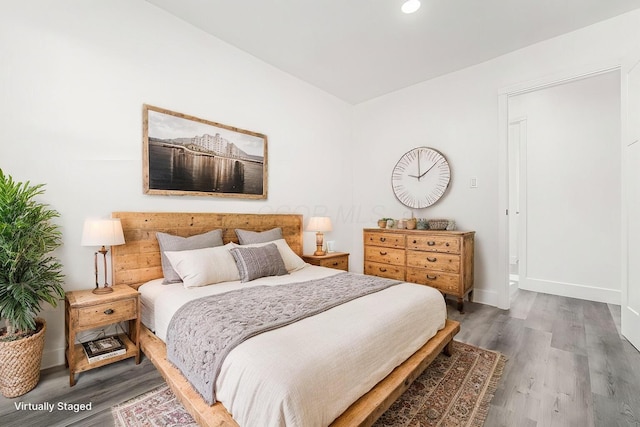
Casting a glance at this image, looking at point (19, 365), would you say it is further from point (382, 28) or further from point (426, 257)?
point (382, 28)

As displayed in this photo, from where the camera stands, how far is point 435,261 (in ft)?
10.8

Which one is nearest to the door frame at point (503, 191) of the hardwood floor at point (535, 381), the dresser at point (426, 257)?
the dresser at point (426, 257)

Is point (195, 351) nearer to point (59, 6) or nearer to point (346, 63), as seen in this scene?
point (59, 6)

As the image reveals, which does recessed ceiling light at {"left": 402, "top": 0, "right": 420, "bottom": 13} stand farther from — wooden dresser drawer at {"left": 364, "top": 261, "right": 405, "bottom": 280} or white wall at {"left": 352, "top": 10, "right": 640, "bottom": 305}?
wooden dresser drawer at {"left": 364, "top": 261, "right": 405, "bottom": 280}

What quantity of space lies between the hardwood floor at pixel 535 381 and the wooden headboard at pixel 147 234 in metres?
0.69

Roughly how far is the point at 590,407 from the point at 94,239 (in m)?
3.29

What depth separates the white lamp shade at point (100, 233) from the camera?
2016 millimetres

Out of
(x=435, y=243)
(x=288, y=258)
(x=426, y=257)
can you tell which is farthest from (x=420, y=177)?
(x=288, y=258)

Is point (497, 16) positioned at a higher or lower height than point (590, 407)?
higher

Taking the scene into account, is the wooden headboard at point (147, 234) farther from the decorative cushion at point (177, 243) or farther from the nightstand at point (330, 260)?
the nightstand at point (330, 260)

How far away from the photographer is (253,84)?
338cm

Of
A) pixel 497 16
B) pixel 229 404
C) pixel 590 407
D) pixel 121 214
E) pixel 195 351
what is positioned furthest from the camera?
pixel 497 16

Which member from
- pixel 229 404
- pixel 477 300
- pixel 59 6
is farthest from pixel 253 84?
pixel 477 300

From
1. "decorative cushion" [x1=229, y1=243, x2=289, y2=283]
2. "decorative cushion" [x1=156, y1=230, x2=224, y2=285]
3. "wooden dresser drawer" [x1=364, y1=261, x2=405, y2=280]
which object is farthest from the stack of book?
"wooden dresser drawer" [x1=364, y1=261, x2=405, y2=280]
